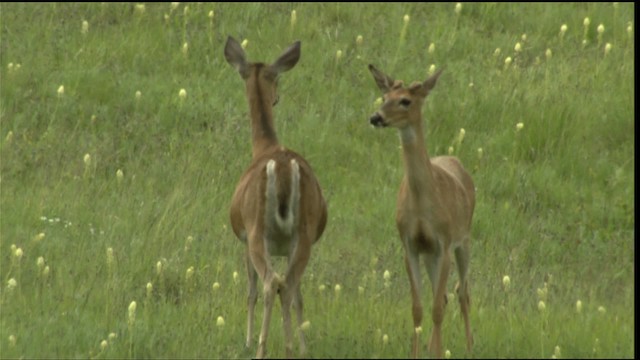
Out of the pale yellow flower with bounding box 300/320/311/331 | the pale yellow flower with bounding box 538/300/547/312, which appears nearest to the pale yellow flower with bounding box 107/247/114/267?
the pale yellow flower with bounding box 300/320/311/331

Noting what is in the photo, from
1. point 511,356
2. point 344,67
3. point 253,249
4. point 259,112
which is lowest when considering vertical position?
point 511,356

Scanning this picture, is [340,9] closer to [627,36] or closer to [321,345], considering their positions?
[627,36]

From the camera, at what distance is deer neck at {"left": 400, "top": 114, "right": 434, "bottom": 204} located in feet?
40.0

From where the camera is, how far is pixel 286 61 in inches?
543

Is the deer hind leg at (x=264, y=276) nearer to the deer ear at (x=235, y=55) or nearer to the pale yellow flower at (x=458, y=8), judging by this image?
the deer ear at (x=235, y=55)

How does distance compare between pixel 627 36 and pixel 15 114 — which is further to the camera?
pixel 627 36

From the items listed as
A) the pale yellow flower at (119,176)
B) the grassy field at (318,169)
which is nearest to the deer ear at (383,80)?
the grassy field at (318,169)

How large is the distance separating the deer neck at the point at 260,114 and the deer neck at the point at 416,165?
1398 mm

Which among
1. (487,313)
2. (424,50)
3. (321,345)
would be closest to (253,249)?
(321,345)

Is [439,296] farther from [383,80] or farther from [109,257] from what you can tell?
[109,257]

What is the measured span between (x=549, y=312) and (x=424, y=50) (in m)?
6.93

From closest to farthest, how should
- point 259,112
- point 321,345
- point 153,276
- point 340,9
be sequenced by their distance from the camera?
point 321,345 → point 259,112 → point 153,276 → point 340,9

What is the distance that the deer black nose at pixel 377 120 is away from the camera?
11.7 meters

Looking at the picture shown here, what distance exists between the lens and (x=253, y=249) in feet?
40.7
